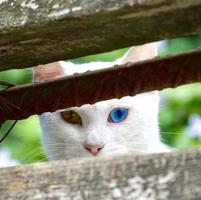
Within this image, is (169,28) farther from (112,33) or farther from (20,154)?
(20,154)

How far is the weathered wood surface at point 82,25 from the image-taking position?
0.92 meters

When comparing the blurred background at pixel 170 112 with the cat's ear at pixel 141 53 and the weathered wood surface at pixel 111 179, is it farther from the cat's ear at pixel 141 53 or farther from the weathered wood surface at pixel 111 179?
the weathered wood surface at pixel 111 179

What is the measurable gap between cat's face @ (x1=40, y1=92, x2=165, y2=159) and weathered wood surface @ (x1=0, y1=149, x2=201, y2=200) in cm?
157

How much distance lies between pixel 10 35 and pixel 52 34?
0.07m

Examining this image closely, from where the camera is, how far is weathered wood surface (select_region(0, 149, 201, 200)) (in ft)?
2.91

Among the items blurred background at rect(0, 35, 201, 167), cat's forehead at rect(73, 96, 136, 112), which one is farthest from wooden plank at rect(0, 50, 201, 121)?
blurred background at rect(0, 35, 201, 167)

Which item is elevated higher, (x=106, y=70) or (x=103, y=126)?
(x=103, y=126)

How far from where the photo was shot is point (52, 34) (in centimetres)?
100

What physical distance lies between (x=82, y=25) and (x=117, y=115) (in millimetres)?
1821

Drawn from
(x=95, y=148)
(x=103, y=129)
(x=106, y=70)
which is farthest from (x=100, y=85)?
(x=103, y=129)

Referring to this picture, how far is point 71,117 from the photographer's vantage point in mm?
2771

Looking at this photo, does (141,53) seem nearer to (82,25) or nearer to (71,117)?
(71,117)

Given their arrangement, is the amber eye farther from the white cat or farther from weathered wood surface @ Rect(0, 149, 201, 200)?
weathered wood surface @ Rect(0, 149, 201, 200)

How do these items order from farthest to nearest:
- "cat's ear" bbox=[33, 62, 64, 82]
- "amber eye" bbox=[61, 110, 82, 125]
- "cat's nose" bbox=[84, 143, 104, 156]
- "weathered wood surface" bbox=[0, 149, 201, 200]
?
"amber eye" bbox=[61, 110, 82, 125], "cat's ear" bbox=[33, 62, 64, 82], "cat's nose" bbox=[84, 143, 104, 156], "weathered wood surface" bbox=[0, 149, 201, 200]
